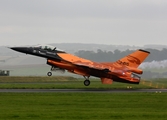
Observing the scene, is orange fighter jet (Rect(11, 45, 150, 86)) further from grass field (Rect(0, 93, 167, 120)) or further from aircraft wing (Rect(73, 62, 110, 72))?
grass field (Rect(0, 93, 167, 120))

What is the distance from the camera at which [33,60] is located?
130 metres

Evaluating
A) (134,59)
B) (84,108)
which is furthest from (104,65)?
(84,108)

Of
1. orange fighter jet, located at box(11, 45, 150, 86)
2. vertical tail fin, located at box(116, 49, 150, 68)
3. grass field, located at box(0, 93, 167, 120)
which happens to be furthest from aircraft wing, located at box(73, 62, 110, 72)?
grass field, located at box(0, 93, 167, 120)

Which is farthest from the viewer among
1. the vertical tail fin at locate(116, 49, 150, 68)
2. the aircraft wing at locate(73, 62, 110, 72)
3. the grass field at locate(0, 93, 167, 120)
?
the vertical tail fin at locate(116, 49, 150, 68)

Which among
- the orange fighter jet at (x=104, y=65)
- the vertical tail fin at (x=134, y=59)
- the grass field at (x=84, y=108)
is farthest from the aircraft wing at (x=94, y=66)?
the grass field at (x=84, y=108)

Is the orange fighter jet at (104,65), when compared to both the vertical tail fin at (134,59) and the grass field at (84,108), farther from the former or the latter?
the grass field at (84,108)

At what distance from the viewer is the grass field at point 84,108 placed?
23000mm

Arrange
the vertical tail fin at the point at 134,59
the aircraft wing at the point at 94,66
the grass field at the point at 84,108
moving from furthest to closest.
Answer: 1. the vertical tail fin at the point at 134,59
2. the aircraft wing at the point at 94,66
3. the grass field at the point at 84,108

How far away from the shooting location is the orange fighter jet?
148 feet

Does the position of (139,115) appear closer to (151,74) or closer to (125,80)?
(125,80)

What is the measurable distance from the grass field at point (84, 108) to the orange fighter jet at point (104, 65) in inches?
438

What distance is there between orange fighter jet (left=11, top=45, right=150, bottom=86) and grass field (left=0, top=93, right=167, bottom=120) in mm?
11137

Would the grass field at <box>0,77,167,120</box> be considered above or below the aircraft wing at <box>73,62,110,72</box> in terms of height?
below

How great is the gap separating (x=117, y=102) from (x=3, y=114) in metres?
9.20
